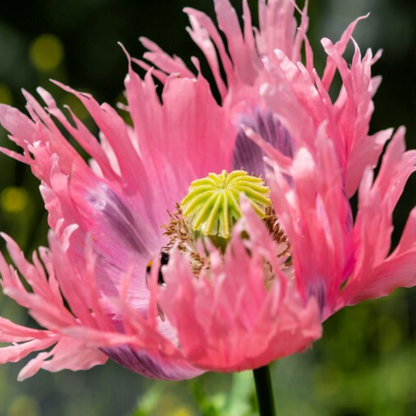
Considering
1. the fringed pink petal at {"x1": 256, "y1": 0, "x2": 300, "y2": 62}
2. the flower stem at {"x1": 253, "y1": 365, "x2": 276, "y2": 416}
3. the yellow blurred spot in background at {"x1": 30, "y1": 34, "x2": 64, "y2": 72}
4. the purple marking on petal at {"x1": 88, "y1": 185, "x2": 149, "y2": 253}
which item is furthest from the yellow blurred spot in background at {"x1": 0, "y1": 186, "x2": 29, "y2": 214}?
the flower stem at {"x1": 253, "y1": 365, "x2": 276, "y2": 416}

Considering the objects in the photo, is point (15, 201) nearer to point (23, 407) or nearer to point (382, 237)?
point (23, 407)

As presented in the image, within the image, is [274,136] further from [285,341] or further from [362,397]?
[362,397]

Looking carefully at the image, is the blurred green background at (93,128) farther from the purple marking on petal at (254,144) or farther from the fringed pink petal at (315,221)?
the fringed pink petal at (315,221)

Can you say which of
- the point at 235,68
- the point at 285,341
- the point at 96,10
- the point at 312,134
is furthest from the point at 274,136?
the point at 96,10

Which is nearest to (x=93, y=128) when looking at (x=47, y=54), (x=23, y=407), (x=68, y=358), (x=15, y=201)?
(x=47, y=54)

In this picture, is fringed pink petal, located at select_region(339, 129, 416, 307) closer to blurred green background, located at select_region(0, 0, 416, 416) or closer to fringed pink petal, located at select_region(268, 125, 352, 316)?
fringed pink petal, located at select_region(268, 125, 352, 316)
